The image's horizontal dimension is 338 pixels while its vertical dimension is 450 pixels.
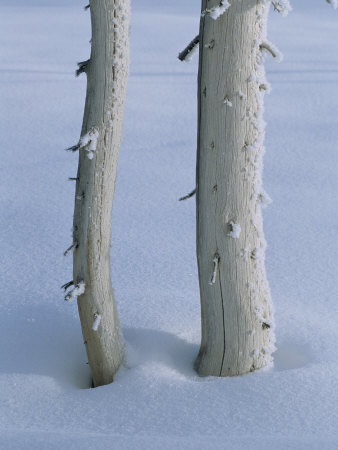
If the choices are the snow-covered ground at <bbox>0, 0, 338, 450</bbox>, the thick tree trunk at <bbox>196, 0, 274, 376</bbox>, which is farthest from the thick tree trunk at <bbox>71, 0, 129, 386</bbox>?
the thick tree trunk at <bbox>196, 0, 274, 376</bbox>

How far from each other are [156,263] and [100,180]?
1.39 meters

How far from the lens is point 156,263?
13.1 ft

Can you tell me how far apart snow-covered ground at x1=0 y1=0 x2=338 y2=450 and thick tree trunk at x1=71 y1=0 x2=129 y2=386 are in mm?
200

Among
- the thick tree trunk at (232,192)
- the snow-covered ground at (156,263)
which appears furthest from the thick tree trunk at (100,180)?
the thick tree trunk at (232,192)

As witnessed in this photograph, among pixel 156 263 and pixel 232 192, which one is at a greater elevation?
pixel 232 192

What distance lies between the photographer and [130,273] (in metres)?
3.90

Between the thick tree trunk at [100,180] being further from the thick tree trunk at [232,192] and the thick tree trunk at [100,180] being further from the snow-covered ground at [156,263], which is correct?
the thick tree trunk at [232,192]

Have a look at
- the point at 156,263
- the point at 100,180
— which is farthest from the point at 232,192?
the point at 156,263

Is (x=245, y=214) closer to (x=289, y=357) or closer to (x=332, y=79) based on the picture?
(x=289, y=357)

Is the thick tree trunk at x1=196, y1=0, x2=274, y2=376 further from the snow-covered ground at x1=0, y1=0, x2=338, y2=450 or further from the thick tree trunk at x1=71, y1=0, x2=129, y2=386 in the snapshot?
the thick tree trunk at x1=71, y1=0, x2=129, y2=386

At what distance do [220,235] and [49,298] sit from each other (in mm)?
1376

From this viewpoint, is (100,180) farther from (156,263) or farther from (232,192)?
(156,263)

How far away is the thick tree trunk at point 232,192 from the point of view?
2.46m

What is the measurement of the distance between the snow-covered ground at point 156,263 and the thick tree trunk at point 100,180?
200 millimetres
